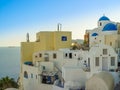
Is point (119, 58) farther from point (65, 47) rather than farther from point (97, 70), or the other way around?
point (65, 47)

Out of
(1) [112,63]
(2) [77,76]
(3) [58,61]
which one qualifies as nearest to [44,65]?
(3) [58,61]

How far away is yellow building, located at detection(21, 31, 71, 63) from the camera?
3488 centimetres

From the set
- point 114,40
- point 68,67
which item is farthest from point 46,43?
point 114,40

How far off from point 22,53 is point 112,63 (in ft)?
48.8

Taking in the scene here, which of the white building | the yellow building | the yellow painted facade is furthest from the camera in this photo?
the yellow building

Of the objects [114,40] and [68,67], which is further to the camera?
[114,40]

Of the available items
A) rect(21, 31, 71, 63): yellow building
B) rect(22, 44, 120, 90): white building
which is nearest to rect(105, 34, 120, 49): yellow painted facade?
rect(22, 44, 120, 90): white building

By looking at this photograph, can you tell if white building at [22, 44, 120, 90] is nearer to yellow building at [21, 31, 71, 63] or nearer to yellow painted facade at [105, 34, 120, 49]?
yellow building at [21, 31, 71, 63]

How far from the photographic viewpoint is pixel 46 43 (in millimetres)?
34812

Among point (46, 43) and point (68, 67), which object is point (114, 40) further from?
point (46, 43)

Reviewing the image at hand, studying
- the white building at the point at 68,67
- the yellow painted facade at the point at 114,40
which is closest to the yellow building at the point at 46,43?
the white building at the point at 68,67

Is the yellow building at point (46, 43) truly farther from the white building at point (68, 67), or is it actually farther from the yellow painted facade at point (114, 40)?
the yellow painted facade at point (114, 40)

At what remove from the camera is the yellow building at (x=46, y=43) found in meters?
34.9

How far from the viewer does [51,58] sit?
32.0 metres
